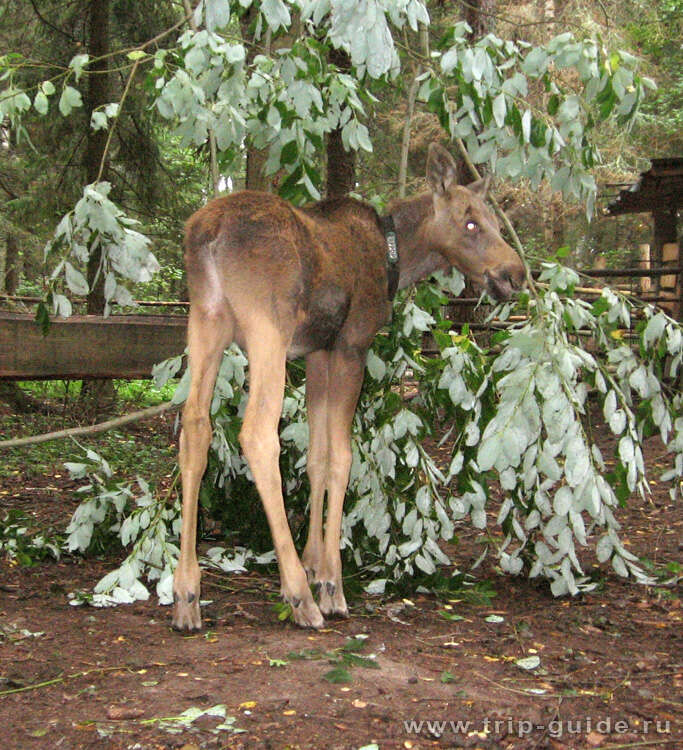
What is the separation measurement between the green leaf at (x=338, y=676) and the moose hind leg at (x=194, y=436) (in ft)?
3.08

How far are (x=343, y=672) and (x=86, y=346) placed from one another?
2684mm

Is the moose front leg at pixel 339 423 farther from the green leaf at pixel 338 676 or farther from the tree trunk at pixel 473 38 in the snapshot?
the tree trunk at pixel 473 38

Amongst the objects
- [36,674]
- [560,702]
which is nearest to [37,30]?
[36,674]

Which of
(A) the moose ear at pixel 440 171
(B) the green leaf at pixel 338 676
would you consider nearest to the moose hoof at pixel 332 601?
(B) the green leaf at pixel 338 676

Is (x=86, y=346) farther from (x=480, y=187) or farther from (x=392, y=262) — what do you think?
(x=480, y=187)

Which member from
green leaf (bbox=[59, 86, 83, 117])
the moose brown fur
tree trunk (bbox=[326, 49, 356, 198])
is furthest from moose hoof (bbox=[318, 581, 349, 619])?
tree trunk (bbox=[326, 49, 356, 198])

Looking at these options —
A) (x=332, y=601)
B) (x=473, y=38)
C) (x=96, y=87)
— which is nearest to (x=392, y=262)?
(x=332, y=601)

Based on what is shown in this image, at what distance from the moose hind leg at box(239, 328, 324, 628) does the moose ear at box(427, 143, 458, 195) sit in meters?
1.40

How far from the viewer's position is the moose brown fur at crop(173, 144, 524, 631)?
14.3ft

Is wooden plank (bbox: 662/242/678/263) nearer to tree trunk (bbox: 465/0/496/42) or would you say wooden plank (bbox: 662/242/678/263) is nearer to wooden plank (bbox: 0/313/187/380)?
tree trunk (bbox: 465/0/496/42)

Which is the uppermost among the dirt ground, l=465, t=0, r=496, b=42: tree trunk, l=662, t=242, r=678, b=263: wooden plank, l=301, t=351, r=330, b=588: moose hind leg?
l=465, t=0, r=496, b=42: tree trunk

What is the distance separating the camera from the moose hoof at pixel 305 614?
4402mm

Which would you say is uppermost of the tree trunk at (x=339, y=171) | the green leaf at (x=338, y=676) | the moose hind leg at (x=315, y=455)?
the tree trunk at (x=339, y=171)

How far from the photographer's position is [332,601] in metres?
4.70
